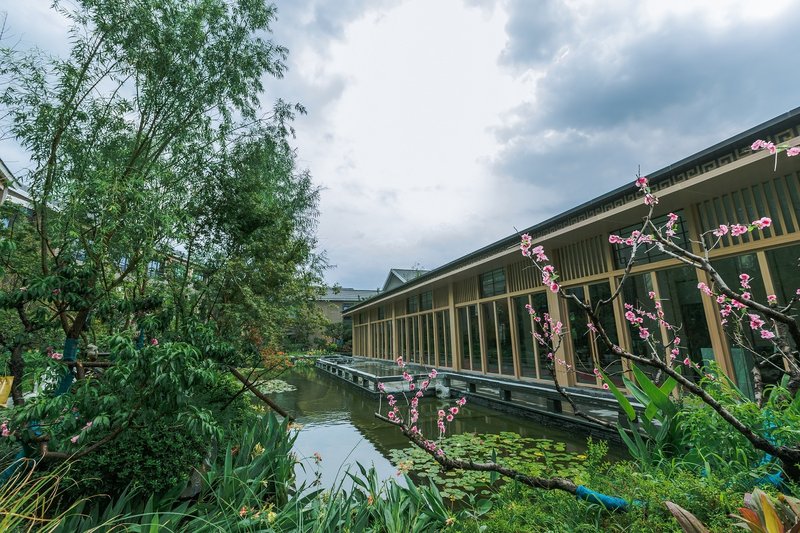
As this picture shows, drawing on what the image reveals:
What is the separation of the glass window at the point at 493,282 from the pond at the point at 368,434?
9.61ft

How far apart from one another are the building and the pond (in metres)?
1.44

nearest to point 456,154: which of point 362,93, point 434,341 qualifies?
point 362,93

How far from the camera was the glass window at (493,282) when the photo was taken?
8.40 m

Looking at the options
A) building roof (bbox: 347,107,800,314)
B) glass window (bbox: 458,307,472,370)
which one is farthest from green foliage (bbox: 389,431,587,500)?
glass window (bbox: 458,307,472,370)

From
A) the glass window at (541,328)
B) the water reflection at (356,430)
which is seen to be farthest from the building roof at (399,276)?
the glass window at (541,328)

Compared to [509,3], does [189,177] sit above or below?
below

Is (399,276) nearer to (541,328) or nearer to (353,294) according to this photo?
(541,328)

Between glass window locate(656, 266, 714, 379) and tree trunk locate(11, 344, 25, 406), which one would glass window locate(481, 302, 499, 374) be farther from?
tree trunk locate(11, 344, 25, 406)

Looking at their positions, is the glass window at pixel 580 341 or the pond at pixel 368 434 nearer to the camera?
the pond at pixel 368 434

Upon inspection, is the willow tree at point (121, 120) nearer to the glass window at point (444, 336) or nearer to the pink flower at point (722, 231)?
the pink flower at point (722, 231)

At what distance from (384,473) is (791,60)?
20.9 ft

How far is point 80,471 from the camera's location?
2398 millimetres

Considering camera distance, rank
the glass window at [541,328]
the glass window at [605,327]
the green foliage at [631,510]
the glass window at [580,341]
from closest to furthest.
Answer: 1. the green foliage at [631,510]
2. the glass window at [605,327]
3. the glass window at [580,341]
4. the glass window at [541,328]

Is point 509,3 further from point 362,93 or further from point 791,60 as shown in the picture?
point 791,60
